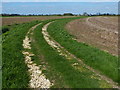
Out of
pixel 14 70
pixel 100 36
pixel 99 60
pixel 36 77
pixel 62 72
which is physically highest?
pixel 100 36

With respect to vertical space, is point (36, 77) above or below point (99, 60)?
below

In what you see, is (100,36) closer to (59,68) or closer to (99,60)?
(99,60)

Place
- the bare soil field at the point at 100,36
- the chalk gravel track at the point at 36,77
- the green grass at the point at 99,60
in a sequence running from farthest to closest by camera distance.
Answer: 1. the bare soil field at the point at 100,36
2. the green grass at the point at 99,60
3. the chalk gravel track at the point at 36,77

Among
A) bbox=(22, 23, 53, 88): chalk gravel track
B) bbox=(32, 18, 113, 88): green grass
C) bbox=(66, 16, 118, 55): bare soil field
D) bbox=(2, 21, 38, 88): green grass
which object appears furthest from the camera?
bbox=(66, 16, 118, 55): bare soil field

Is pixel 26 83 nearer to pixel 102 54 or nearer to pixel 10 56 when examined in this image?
pixel 10 56

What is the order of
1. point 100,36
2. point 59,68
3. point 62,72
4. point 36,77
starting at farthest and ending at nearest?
point 100,36
point 59,68
point 62,72
point 36,77

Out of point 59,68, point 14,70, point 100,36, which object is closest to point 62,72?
point 59,68

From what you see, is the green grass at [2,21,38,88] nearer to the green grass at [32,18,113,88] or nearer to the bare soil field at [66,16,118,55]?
the green grass at [32,18,113,88]

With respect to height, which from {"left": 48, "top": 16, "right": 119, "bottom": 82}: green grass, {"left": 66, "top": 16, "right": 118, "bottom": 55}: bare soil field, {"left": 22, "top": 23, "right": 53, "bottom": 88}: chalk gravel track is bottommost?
{"left": 22, "top": 23, "right": 53, "bottom": 88}: chalk gravel track

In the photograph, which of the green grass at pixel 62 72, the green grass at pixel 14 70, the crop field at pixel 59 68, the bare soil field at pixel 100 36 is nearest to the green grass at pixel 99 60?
the crop field at pixel 59 68

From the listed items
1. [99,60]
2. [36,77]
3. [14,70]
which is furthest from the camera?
[99,60]

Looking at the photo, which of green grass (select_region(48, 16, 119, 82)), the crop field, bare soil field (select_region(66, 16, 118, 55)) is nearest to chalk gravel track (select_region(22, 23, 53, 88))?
the crop field

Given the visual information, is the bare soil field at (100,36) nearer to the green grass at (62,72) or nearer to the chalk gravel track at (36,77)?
the green grass at (62,72)

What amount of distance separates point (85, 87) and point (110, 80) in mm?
2097
